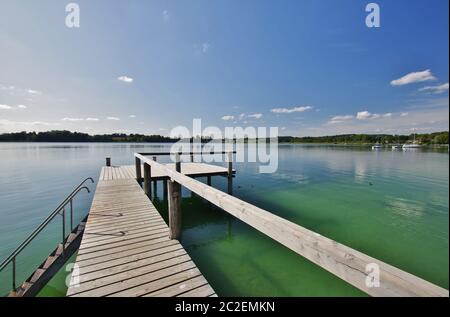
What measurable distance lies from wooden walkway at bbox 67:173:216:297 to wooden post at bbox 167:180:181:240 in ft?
0.62

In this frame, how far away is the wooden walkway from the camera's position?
2.56 meters

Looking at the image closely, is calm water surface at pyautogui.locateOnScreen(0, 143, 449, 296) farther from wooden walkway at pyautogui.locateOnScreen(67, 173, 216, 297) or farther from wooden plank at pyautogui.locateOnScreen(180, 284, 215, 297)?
wooden plank at pyautogui.locateOnScreen(180, 284, 215, 297)

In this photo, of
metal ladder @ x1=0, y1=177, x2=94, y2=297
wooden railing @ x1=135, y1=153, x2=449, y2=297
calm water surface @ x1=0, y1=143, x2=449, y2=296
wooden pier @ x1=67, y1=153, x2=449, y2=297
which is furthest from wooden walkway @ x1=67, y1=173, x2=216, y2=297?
calm water surface @ x1=0, y1=143, x2=449, y2=296

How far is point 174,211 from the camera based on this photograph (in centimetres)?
415

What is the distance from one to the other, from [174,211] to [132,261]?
1.19 metres

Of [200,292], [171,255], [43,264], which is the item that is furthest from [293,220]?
[43,264]

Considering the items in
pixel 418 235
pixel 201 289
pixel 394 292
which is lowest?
pixel 418 235

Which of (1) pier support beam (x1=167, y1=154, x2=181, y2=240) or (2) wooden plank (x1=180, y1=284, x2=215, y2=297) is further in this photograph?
(1) pier support beam (x1=167, y1=154, x2=181, y2=240)

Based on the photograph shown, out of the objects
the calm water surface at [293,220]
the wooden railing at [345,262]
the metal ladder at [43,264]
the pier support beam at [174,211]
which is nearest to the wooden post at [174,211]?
the pier support beam at [174,211]

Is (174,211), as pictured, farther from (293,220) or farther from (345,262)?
(293,220)

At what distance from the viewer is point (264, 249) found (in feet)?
19.5
